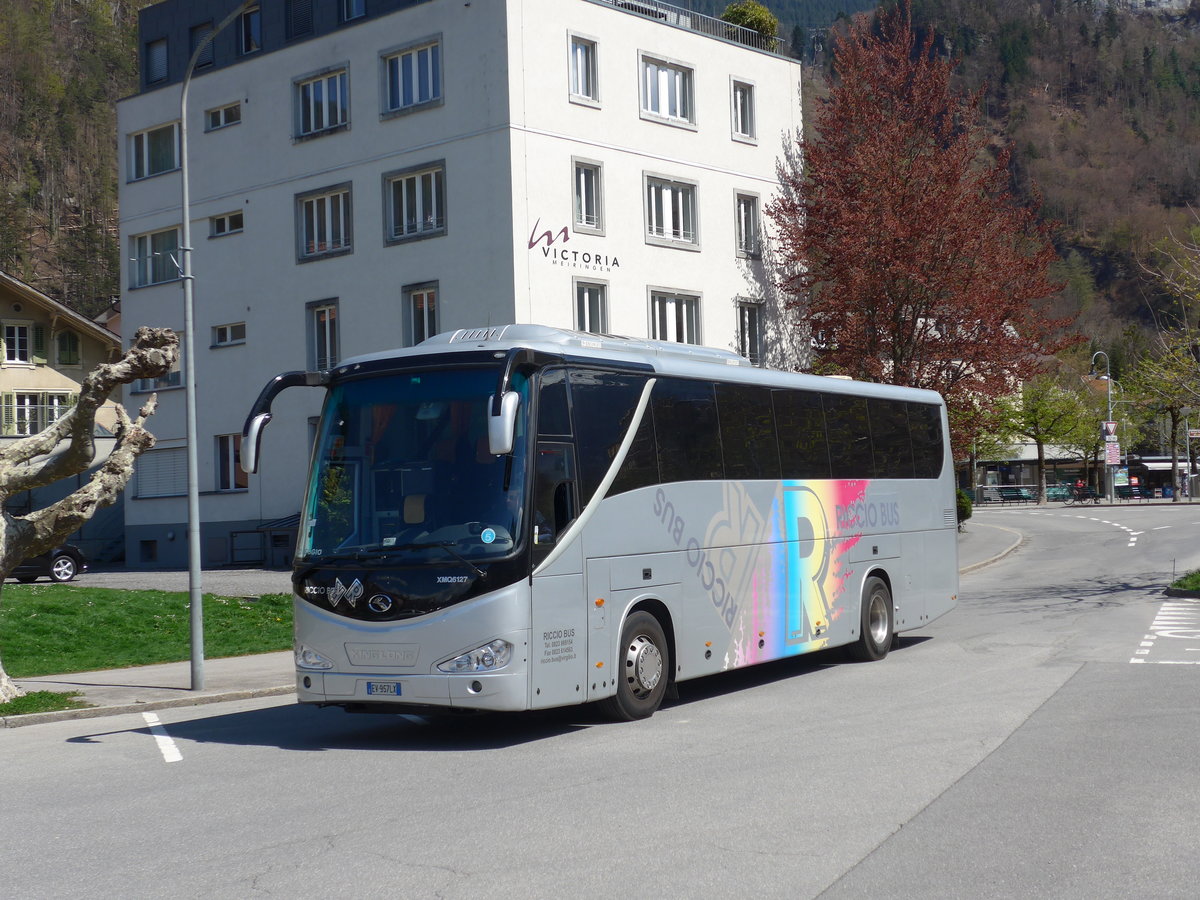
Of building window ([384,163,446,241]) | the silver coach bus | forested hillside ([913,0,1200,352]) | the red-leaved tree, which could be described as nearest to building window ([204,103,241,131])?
building window ([384,163,446,241])

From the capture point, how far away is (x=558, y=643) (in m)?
10.8

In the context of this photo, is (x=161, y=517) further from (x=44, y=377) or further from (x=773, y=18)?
(x=773, y=18)

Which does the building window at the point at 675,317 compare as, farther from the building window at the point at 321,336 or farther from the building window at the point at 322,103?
the building window at the point at 322,103

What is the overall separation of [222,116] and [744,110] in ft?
48.1

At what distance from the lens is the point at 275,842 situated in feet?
24.0

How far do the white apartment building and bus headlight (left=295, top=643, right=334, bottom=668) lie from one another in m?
20.3

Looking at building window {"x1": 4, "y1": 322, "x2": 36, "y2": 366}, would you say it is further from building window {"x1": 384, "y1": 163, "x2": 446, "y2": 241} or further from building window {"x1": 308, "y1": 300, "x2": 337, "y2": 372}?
building window {"x1": 384, "y1": 163, "x2": 446, "y2": 241}

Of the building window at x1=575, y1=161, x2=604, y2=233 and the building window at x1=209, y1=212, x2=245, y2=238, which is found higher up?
the building window at x1=209, y1=212, x2=245, y2=238

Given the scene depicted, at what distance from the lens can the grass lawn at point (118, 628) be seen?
58.9ft

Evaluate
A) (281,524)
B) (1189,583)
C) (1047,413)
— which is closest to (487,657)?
(1189,583)

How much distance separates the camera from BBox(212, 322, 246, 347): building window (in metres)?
38.8

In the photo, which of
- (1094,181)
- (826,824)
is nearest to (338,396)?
(826,824)

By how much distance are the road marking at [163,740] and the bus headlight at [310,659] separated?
116 centimetres

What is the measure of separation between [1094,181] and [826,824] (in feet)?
559
